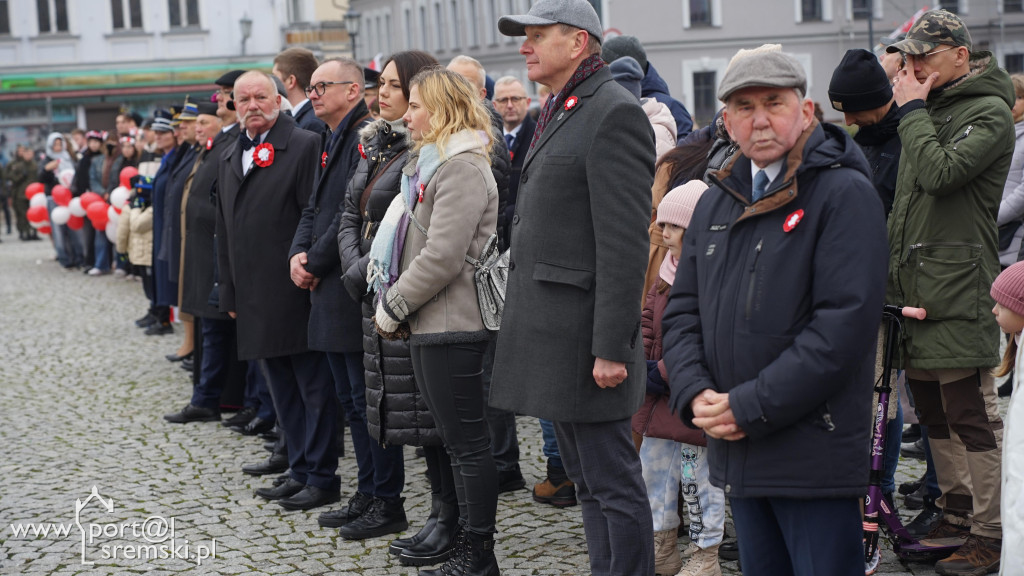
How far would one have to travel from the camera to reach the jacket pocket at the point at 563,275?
3.91 m

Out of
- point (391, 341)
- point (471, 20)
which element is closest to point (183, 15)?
point (471, 20)

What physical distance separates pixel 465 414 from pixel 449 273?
2.00ft

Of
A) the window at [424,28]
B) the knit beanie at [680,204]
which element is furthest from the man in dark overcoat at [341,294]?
the window at [424,28]

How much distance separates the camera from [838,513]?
3096 millimetres

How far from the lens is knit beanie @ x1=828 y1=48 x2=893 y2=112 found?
15.8 ft

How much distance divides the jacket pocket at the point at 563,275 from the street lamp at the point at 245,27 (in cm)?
4001

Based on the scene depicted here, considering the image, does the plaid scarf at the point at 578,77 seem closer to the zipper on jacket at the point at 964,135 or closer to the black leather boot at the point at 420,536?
the zipper on jacket at the point at 964,135

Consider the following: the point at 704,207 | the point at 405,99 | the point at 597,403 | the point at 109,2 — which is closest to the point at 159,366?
the point at 405,99

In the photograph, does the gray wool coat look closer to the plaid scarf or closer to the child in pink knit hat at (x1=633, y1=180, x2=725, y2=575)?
the plaid scarf

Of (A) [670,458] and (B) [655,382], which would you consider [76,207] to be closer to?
(A) [670,458]

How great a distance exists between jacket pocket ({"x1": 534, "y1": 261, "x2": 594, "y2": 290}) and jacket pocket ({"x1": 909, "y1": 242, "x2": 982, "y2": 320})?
1.61 metres

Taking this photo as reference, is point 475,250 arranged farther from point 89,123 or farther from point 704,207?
point 89,123

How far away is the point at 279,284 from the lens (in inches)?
247

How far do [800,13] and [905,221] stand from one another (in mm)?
39987
